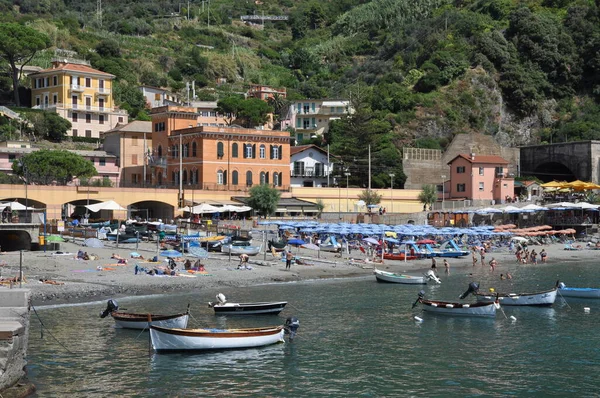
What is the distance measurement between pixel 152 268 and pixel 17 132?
49931mm

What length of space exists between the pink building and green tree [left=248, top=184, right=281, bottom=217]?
79.8 feet

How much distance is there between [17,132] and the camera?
90.8 m

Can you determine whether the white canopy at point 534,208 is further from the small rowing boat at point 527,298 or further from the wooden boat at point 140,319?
the wooden boat at point 140,319

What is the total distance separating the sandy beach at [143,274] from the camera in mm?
40375

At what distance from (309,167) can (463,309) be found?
5403 centimetres

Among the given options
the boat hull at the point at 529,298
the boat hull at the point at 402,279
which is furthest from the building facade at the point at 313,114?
Result: the boat hull at the point at 529,298

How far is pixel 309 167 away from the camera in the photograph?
9050cm

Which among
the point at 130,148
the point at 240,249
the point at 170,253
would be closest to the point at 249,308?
the point at 170,253

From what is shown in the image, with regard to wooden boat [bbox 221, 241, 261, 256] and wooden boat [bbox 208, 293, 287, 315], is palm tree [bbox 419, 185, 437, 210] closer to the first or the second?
wooden boat [bbox 221, 241, 261, 256]

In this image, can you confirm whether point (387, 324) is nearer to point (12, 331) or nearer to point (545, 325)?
point (545, 325)

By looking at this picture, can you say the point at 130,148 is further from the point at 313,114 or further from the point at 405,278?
the point at 405,278

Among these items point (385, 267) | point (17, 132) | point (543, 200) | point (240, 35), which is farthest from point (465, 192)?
point (240, 35)

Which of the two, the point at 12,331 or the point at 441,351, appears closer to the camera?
the point at 12,331

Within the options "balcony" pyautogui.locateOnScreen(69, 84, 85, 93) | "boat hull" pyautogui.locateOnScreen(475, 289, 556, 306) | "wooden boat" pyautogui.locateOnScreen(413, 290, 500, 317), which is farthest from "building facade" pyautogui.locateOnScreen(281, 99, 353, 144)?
"wooden boat" pyautogui.locateOnScreen(413, 290, 500, 317)
